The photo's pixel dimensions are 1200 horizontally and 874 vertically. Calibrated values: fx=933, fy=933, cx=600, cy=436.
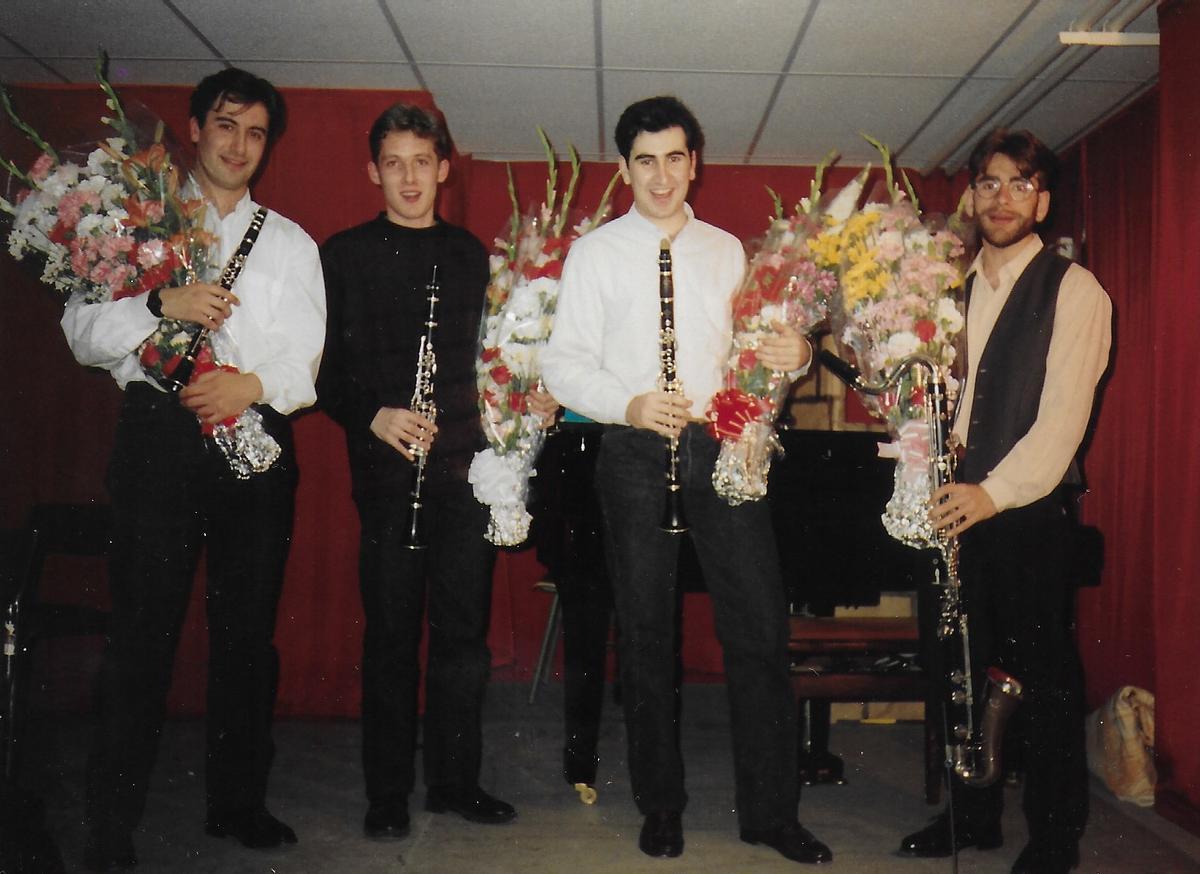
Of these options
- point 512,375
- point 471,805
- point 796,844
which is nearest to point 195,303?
point 512,375

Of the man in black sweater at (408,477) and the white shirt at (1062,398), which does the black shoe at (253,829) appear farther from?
the white shirt at (1062,398)

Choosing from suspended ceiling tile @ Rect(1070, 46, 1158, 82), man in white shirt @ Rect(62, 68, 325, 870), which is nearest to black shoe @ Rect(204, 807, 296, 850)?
man in white shirt @ Rect(62, 68, 325, 870)

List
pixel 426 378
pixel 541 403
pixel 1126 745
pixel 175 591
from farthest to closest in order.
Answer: pixel 1126 745
pixel 541 403
pixel 426 378
pixel 175 591

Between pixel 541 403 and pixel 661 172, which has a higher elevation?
pixel 661 172

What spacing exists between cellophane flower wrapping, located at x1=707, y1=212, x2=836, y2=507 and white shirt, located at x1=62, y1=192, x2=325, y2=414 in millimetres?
1091

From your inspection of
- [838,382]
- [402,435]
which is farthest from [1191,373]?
[402,435]

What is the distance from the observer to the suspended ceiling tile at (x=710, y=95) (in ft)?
13.3

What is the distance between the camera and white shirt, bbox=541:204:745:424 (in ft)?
7.95

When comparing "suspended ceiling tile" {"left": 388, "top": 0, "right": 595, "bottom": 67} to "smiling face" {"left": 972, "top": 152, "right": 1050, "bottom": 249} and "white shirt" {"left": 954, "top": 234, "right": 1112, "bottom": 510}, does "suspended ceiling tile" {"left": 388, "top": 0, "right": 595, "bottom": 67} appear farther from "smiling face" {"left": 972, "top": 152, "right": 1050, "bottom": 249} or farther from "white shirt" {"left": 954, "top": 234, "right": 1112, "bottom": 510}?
"white shirt" {"left": 954, "top": 234, "right": 1112, "bottom": 510}

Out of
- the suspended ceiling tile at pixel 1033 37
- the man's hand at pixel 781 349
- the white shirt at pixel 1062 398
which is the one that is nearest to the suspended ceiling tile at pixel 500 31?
the suspended ceiling tile at pixel 1033 37

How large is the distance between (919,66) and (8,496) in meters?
4.23

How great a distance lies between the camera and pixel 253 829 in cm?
244

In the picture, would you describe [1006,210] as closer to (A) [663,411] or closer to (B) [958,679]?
(A) [663,411]

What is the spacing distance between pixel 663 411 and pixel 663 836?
1.12m
